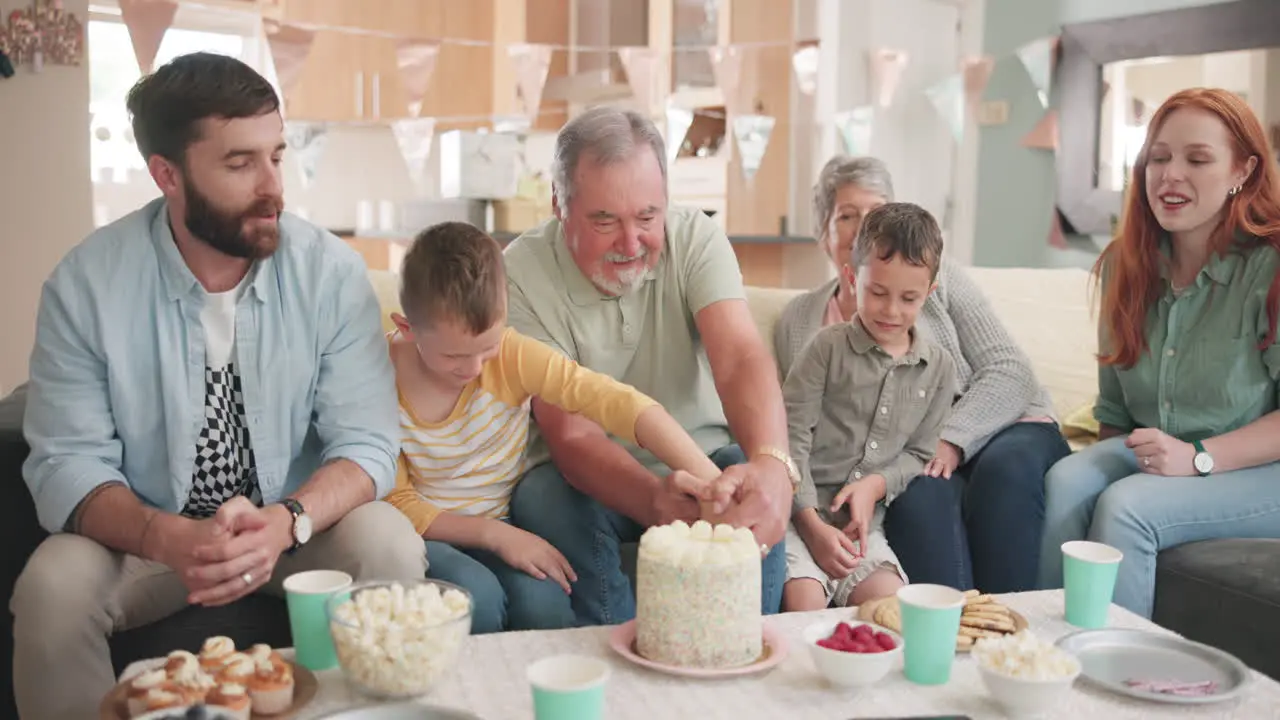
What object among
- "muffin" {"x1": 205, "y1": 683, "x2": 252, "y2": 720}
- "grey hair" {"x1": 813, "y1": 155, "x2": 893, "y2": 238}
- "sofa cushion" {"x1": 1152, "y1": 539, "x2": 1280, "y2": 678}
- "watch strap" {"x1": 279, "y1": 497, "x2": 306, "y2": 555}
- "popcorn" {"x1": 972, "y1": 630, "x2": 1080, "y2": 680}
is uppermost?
"grey hair" {"x1": 813, "y1": 155, "x2": 893, "y2": 238}

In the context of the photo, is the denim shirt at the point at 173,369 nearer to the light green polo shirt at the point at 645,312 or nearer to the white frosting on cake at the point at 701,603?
the light green polo shirt at the point at 645,312

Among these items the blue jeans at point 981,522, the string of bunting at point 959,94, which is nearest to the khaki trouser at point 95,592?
the blue jeans at point 981,522

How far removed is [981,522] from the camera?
2.41m

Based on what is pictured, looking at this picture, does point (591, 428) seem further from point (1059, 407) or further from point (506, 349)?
point (1059, 407)

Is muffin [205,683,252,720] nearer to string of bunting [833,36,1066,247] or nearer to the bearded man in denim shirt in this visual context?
the bearded man in denim shirt

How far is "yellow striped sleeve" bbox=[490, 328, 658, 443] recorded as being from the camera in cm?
189

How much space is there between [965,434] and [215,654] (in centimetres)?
164

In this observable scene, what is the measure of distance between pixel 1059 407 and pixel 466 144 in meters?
3.16

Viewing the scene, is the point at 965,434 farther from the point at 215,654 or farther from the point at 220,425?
the point at 215,654

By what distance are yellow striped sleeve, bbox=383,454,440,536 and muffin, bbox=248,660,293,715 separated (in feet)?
2.20

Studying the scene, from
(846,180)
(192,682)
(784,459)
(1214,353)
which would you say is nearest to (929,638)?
(784,459)

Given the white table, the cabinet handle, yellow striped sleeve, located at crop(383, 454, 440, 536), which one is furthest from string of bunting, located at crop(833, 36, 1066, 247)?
the white table

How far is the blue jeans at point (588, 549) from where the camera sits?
2.03m

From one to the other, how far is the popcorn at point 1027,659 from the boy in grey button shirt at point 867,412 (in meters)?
0.84
